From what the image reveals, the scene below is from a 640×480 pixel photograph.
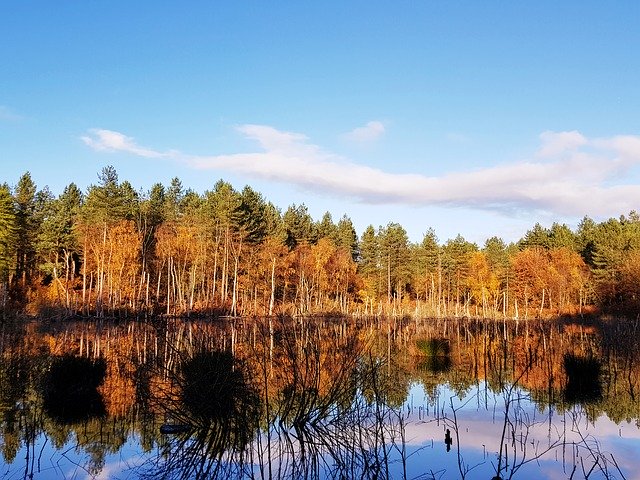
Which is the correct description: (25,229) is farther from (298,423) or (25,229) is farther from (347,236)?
(298,423)

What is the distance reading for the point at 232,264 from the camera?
65.2 metres

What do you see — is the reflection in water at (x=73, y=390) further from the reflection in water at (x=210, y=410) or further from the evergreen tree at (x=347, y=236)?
the evergreen tree at (x=347, y=236)

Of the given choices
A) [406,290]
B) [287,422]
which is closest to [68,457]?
[287,422]

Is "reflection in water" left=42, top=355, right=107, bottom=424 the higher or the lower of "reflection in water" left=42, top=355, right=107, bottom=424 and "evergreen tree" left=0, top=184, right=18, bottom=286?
the lower

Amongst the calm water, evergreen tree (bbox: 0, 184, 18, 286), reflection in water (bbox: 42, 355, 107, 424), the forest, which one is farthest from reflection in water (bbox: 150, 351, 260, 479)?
evergreen tree (bbox: 0, 184, 18, 286)

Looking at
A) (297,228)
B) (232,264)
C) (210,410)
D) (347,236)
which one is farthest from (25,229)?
(210,410)

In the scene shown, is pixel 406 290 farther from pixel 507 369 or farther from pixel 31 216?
pixel 507 369

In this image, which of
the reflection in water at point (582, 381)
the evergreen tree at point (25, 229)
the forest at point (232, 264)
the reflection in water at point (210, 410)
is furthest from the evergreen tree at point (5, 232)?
the reflection in water at point (582, 381)

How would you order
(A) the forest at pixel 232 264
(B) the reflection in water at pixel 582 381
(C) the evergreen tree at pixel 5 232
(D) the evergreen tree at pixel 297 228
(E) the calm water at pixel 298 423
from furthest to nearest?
(D) the evergreen tree at pixel 297 228 < (A) the forest at pixel 232 264 < (C) the evergreen tree at pixel 5 232 < (B) the reflection in water at pixel 582 381 < (E) the calm water at pixel 298 423

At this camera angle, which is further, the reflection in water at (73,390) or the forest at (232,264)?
the forest at (232,264)

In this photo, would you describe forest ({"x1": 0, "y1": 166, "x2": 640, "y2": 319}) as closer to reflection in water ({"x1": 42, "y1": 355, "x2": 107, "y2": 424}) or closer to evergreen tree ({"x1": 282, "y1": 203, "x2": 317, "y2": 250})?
evergreen tree ({"x1": 282, "y1": 203, "x2": 317, "y2": 250})

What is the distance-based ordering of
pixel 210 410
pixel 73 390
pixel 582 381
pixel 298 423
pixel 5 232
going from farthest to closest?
pixel 5 232, pixel 582 381, pixel 73 390, pixel 298 423, pixel 210 410

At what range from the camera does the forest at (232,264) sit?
177ft

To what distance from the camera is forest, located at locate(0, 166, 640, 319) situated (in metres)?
53.9
